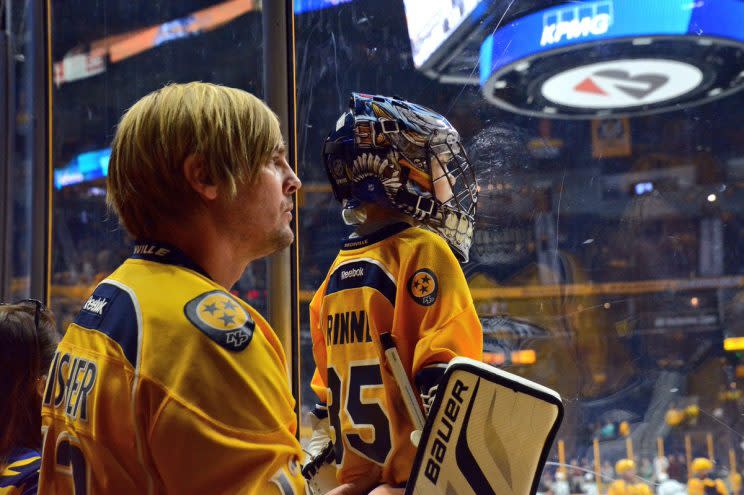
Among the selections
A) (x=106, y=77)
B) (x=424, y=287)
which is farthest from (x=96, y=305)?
(x=106, y=77)

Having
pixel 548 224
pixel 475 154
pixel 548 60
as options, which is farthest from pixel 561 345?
pixel 548 60

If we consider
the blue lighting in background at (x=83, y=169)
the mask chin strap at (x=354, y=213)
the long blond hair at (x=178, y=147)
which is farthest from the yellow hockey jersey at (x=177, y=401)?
the blue lighting in background at (x=83, y=169)

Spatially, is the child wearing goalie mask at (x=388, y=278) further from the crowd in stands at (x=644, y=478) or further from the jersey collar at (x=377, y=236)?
the crowd in stands at (x=644, y=478)

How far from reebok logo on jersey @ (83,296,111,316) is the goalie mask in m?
0.74

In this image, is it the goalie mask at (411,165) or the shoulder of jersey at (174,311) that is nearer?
the shoulder of jersey at (174,311)

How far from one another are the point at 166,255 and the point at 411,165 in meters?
0.74

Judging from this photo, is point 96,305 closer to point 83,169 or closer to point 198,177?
point 198,177

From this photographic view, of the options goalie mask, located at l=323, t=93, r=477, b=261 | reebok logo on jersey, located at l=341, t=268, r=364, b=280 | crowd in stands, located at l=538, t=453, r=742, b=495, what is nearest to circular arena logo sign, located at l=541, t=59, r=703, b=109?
goalie mask, located at l=323, t=93, r=477, b=261

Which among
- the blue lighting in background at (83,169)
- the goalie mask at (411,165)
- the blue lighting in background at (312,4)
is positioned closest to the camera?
the goalie mask at (411,165)

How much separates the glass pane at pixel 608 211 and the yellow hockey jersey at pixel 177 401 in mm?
1114

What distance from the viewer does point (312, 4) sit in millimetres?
2398

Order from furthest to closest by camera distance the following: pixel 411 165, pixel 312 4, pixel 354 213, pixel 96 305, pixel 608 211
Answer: pixel 312 4 → pixel 608 211 → pixel 354 213 → pixel 411 165 → pixel 96 305

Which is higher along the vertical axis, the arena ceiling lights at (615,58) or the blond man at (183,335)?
the arena ceiling lights at (615,58)

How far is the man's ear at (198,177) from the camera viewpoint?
903 mm
